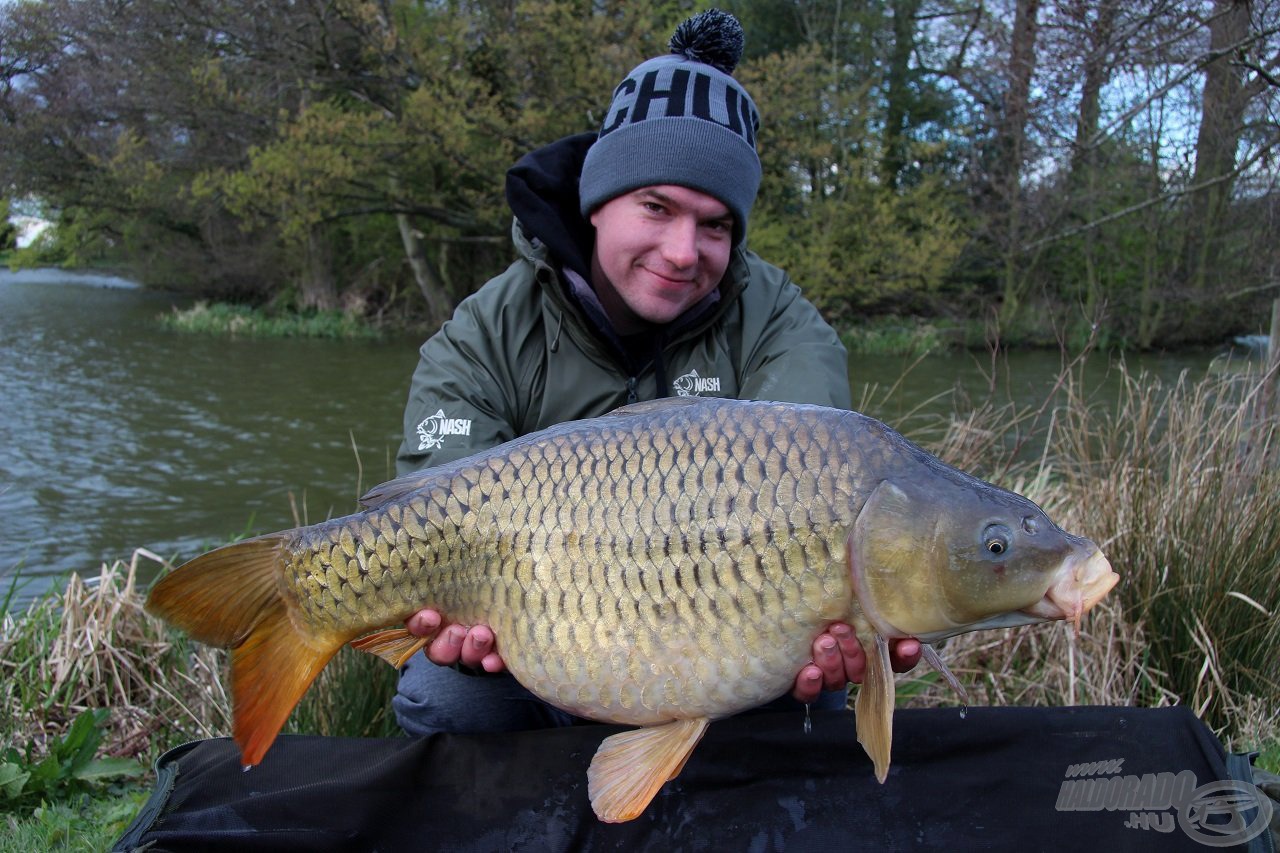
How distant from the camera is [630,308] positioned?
1601 mm

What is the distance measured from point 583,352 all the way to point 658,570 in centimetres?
65

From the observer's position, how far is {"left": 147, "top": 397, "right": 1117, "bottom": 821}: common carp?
3.35ft

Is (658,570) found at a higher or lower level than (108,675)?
higher

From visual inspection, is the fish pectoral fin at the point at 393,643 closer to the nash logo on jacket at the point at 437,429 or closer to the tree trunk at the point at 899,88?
the nash logo on jacket at the point at 437,429

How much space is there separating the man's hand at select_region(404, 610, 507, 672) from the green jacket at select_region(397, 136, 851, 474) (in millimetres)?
423

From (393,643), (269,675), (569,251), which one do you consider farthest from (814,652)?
(569,251)

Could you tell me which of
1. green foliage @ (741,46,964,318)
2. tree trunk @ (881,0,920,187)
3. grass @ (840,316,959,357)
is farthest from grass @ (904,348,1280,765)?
tree trunk @ (881,0,920,187)

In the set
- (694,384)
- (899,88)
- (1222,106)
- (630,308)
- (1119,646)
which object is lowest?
(1119,646)

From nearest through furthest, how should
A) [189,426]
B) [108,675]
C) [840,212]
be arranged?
1. [108,675]
2. [189,426]
3. [840,212]

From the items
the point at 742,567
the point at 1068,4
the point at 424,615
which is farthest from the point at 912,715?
the point at 1068,4

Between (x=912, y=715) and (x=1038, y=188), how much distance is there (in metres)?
9.67

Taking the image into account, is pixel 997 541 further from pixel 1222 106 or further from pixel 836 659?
pixel 1222 106

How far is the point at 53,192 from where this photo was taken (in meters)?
13.4

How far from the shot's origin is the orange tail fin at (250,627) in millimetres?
1096
